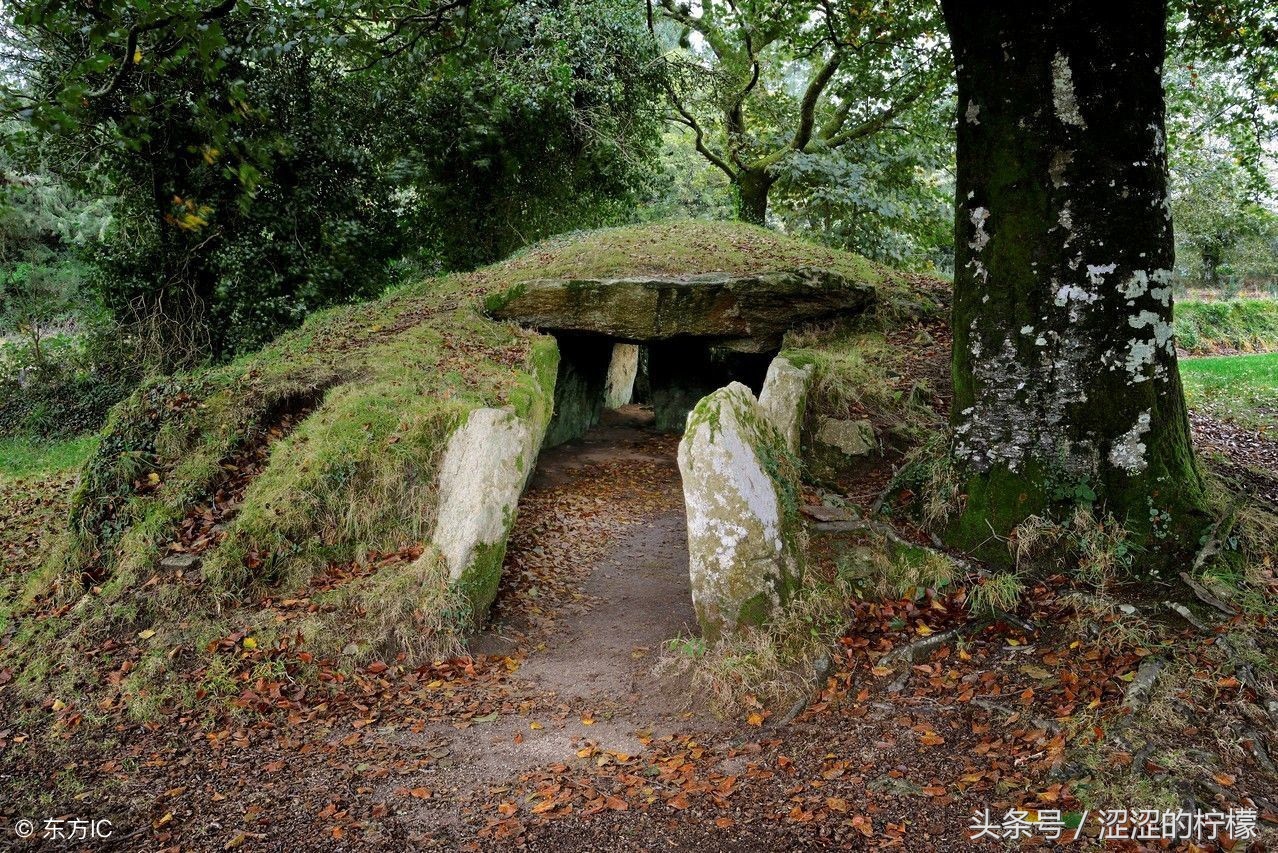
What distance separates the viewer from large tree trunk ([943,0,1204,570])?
4.66 meters

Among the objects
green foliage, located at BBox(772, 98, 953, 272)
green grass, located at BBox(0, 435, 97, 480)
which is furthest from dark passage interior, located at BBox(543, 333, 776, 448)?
green grass, located at BBox(0, 435, 97, 480)

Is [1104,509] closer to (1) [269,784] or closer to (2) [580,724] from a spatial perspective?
(2) [580,724]

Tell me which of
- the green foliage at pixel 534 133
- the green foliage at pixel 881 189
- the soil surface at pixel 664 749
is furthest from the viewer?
the green foliage at pixel 881 189

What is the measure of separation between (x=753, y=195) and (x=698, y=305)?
822cm

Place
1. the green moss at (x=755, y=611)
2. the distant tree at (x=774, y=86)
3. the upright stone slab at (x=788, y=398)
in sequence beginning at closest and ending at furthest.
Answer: the green moss at (x=755, y=611) < the upright stone slab at (x=788, y=398) < the distant tree at (x=774, y=86)

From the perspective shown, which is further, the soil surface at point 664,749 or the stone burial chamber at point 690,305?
the stone burial chamber at point 690,305

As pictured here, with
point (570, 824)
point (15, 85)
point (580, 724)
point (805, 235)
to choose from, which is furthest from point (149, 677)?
point (805, 235)

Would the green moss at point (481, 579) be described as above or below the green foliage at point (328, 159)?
below

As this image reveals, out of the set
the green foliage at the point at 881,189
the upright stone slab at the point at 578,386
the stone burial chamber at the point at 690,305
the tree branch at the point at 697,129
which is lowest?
the upright stone slab at the point at 578,386

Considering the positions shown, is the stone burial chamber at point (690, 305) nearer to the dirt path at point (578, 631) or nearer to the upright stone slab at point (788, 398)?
the dirt path at point (578, 631)

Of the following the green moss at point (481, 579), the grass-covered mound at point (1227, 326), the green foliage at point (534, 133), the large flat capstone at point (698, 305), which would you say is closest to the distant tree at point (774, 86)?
the green foliage at point (534, 133)

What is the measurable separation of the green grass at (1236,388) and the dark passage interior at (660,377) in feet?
20.2

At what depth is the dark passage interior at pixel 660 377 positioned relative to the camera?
11680mm

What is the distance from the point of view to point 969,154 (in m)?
5.16
